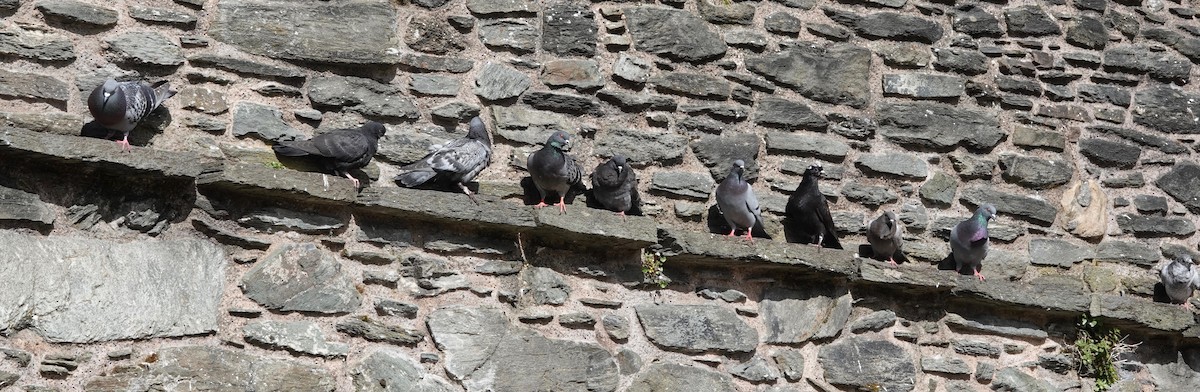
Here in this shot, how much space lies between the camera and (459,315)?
5.16 meters

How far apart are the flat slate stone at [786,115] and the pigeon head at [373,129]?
1.80m

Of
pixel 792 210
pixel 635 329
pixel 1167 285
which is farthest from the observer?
pixel 1167 285

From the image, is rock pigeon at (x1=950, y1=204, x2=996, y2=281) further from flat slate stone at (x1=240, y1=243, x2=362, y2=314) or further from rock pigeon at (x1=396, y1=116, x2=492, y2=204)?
flat slate stone at (x1=240, y1=243, x2=362, y2=314)

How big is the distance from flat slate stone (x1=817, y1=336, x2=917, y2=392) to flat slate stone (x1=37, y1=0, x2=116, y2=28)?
10.7 ft

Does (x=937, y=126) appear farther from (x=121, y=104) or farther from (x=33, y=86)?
(x=33, y=86)

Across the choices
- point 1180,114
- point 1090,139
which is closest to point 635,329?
point 1090,139

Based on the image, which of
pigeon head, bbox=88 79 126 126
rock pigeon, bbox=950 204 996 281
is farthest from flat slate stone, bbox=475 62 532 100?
rock pigeon, bbox=950 204 996 281

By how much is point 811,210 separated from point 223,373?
2612mm

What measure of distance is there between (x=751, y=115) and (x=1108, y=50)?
6.92 feet

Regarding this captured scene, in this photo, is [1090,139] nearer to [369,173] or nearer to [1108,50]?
[1108,50]

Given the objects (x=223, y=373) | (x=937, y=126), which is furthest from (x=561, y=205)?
(x=937, y=126)

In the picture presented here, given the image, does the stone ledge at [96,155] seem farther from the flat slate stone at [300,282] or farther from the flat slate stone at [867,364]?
the flat slate stone at [867,364]

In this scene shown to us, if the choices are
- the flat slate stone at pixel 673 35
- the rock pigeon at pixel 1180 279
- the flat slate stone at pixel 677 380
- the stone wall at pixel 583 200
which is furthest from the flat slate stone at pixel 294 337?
the rock pigeon at pixel 1180 279

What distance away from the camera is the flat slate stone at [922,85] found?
20.9 ft
